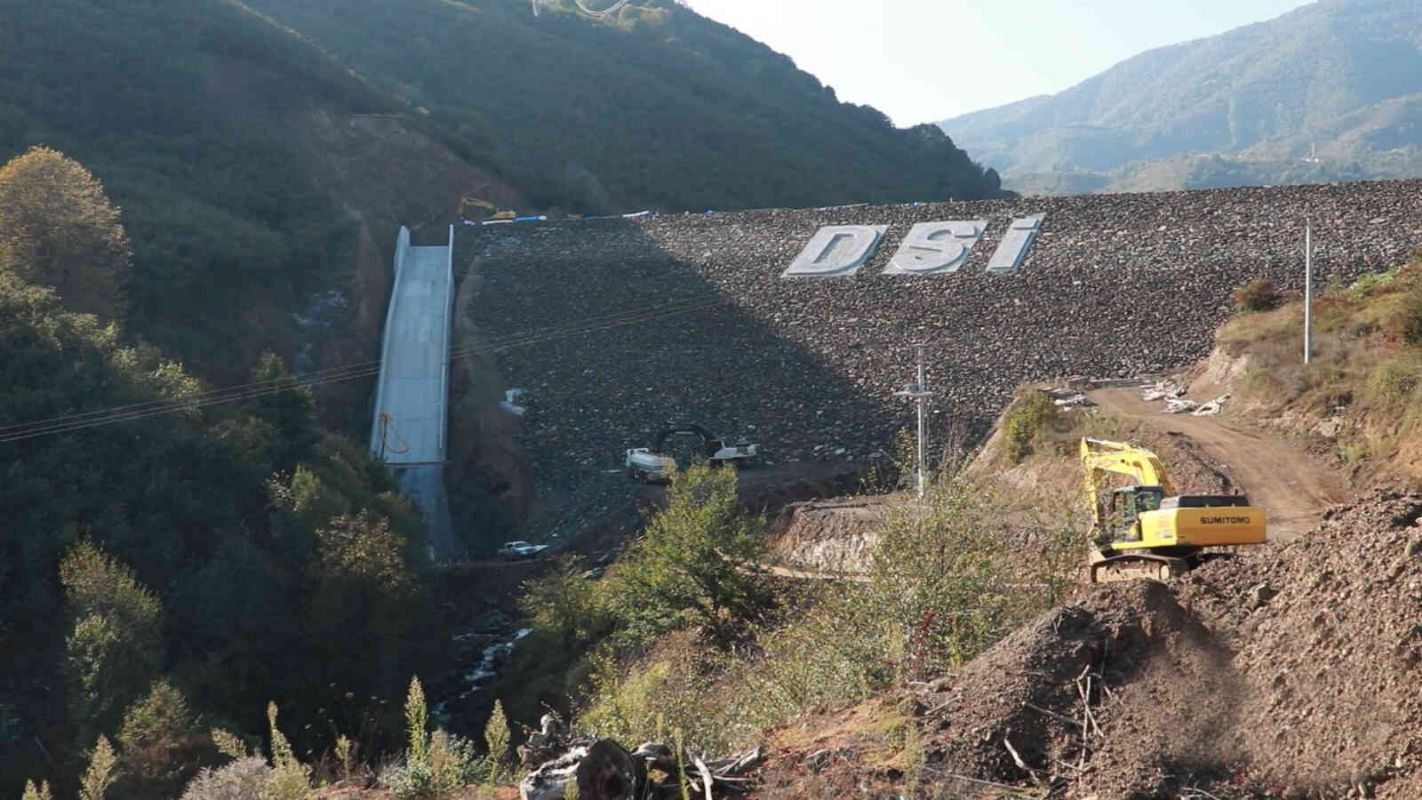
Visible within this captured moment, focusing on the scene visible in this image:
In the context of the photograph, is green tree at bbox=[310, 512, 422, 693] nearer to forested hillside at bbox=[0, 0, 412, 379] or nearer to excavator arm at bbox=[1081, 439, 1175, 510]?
forested hillside at bbox=[0, 0, 412, 379]

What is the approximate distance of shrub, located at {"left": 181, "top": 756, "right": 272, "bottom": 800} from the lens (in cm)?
973

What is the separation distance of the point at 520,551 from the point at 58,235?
13.9m

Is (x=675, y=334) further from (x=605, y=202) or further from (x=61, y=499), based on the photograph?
(x=605, y=202)

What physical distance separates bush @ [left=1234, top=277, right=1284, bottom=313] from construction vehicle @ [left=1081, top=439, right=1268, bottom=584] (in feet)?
53.3

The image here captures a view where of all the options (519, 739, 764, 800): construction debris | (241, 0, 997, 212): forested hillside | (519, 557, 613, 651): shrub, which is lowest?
(519, 557, 613, 651): shrub

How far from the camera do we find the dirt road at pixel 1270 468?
822 inches

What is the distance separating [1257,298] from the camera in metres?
31.6

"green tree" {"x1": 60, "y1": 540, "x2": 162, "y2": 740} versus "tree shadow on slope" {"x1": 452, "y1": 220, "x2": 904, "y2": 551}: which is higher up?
"tree shadow on slope" {"x1": 452, "y1": 220, "x2": 904, "y2": 551}

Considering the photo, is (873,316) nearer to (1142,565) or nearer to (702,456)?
(702,456)

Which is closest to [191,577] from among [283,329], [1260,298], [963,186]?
[283,329]

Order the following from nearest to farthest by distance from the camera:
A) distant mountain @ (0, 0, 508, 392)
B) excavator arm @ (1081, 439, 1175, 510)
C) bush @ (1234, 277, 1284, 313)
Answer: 1. excavator arm @ (1081, 439, 1175, 510)
2. bush @ (1234, 277, 1284, 313)
3. distant mountain @ (0, 0, 508, 392)

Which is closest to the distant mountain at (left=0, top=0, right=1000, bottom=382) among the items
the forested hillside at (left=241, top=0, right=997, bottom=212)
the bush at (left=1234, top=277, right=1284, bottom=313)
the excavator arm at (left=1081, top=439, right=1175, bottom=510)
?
the forested hillside at (left=241, top=0, right=997, bottom=212)

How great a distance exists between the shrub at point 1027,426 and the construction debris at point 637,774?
61.8 ft

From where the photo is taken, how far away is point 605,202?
6272 centimetres
